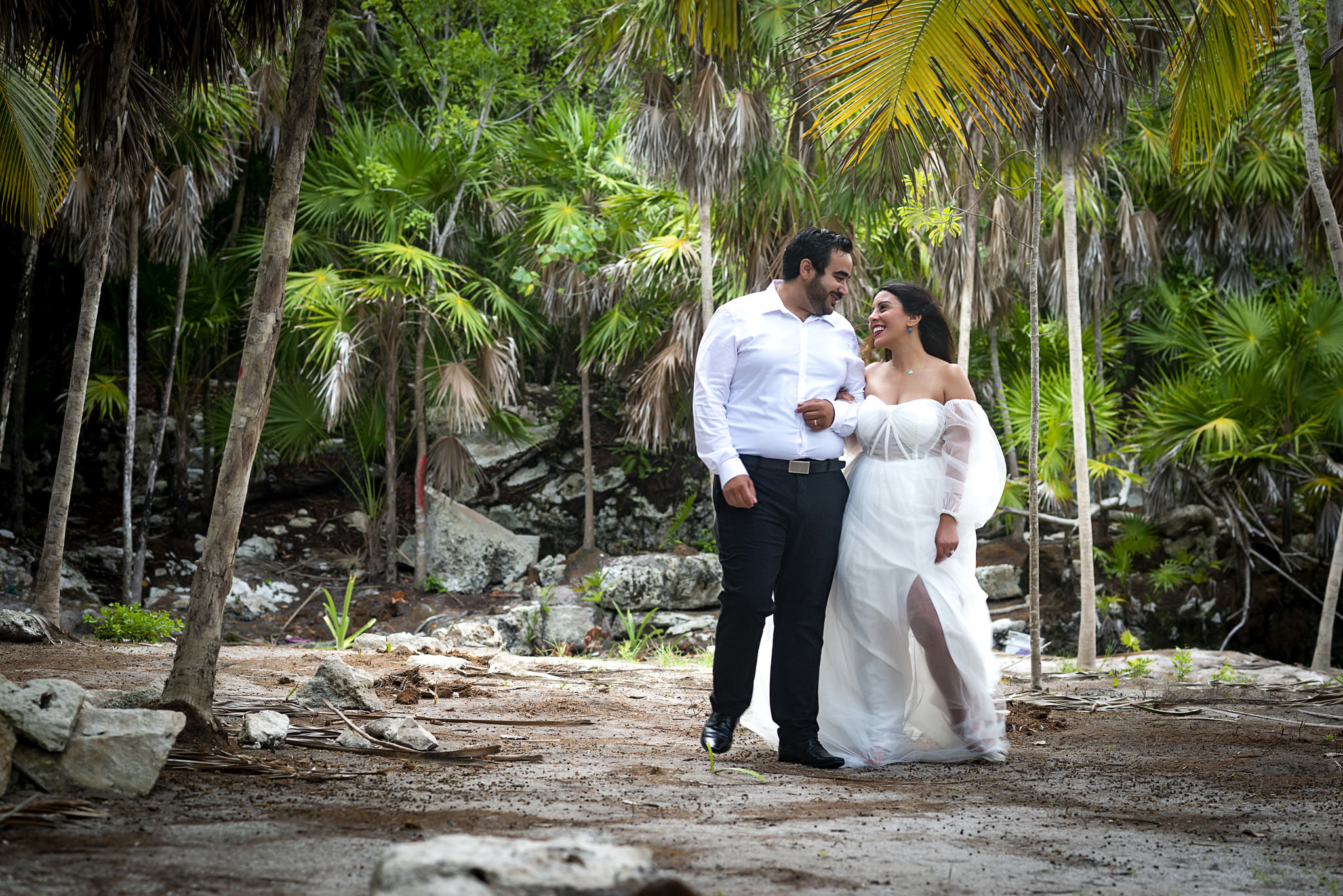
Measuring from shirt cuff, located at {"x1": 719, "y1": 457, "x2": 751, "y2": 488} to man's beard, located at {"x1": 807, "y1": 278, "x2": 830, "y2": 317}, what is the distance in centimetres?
65

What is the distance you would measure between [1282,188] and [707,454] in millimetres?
12098

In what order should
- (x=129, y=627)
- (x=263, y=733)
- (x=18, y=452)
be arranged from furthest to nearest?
1. (x=18, y=452)
2. (x=129, y=627)
3. (x=263, y=733)

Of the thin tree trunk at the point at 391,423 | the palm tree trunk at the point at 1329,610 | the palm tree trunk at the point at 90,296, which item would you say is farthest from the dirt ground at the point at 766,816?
the thin tree trunk at the point at 391,423

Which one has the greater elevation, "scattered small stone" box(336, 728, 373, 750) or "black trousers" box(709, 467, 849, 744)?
"black trousers" box(709, 467, 849, 744)

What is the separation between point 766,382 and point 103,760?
2249 mm

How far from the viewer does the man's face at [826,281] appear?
356 centimetres

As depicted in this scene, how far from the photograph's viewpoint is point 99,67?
6418mm

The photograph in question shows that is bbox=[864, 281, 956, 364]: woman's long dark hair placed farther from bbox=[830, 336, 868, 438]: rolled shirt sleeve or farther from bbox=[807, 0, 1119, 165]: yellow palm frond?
bbox=[807, 0, 1119, 165]: yellow palm frond

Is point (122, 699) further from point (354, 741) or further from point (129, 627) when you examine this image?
point (129, 627)

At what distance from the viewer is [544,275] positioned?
1238 centimetres

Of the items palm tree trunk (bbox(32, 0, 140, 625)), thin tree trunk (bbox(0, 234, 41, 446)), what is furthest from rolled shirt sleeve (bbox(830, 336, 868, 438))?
thin tree trunk (bbox(0, 234, 41, 446))

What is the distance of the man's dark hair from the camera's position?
3.56 m

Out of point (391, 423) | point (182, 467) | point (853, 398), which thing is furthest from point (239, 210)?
point (853, 398)

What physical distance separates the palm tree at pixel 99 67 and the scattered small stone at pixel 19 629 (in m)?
0.66
